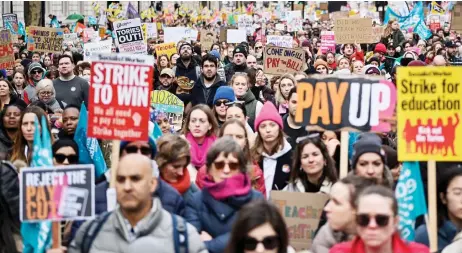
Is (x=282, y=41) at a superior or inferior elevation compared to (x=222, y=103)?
superior

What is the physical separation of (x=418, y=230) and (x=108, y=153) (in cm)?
365

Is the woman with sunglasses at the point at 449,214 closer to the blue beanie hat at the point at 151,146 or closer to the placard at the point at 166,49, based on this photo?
the blue beanie hat at the point at 151,146

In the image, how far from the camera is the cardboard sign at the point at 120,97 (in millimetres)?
6789

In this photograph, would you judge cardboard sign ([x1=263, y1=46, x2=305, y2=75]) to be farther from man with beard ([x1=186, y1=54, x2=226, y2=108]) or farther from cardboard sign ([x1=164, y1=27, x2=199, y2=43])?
cardboard sign ([x1=164, y1=27, x2=199, y2=43])

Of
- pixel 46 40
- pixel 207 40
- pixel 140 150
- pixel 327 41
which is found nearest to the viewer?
pixel 140 150

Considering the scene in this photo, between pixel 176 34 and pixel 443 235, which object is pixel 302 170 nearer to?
pixel 443 235

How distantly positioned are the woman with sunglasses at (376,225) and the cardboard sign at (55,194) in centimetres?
143

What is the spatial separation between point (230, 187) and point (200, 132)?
249cm

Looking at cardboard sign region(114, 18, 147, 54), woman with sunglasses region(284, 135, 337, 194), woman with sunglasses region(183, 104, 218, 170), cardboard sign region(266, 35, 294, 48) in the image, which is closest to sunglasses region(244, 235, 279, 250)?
woman with sunglasses region(284, 135, 337, 194)

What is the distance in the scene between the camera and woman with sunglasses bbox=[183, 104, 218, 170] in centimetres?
854

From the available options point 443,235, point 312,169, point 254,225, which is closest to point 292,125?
point 312,169

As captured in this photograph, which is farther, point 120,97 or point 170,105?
point 170,105

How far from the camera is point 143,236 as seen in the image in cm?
521

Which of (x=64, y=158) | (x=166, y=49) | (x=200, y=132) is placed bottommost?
(x=64, y=158)
